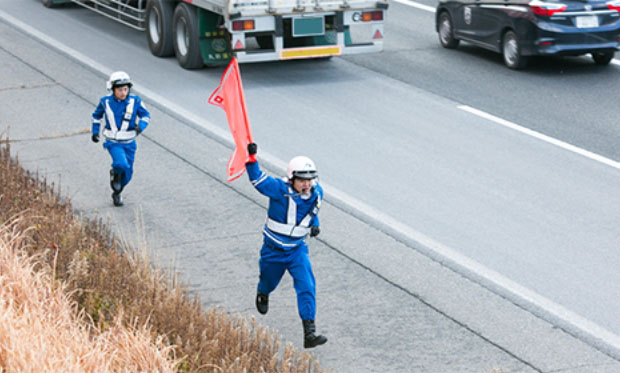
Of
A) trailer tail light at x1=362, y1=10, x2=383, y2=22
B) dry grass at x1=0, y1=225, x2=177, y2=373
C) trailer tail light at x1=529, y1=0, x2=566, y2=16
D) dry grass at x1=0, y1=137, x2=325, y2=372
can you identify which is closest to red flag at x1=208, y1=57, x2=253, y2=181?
dry grass at x1=0, y1=137, x2=325, y2=372

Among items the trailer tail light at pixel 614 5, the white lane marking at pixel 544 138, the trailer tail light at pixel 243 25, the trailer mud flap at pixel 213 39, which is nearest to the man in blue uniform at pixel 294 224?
the white lane marking at pixel 544 138

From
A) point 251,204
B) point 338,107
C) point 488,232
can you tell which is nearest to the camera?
point 488,232

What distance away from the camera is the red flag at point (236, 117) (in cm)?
759

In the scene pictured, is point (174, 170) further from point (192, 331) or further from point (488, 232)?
point (192, 331)

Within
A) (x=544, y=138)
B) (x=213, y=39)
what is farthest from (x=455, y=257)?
(x=213, y=39)

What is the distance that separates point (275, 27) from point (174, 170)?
4490 mm

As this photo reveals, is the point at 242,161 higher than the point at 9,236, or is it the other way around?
the point at 242,161

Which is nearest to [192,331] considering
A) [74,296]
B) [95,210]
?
[74,296]

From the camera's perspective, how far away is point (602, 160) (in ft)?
41.5

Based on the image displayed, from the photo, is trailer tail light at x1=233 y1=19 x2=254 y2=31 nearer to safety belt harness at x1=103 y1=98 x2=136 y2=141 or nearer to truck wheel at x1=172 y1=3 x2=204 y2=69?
truck wheel at x1=172 y1=3 x2=204 y2=69

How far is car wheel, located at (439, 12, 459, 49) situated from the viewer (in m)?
18.6

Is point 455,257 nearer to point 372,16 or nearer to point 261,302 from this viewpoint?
point 261,302

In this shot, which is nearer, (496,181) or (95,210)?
(95,210)

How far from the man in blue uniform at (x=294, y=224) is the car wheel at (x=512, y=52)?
32.0 ft
